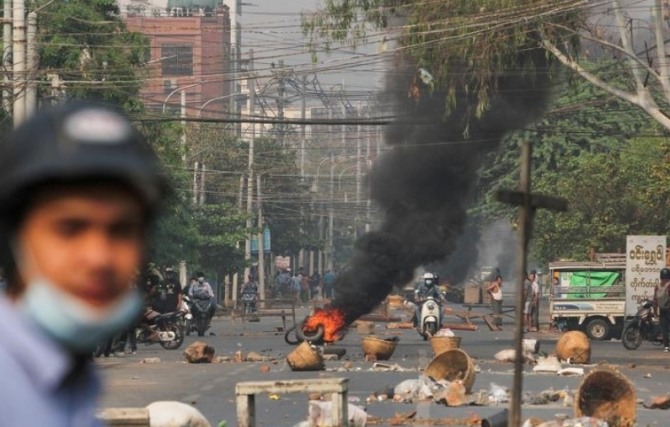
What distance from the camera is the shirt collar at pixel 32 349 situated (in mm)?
1430

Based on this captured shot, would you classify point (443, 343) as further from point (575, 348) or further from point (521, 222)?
point (521, 222)

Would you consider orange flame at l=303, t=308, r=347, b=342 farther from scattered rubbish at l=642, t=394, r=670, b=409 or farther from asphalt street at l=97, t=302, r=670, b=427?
scattered rubbish at l=642, t=394, r=670, b=409

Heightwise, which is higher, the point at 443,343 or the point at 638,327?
the point at 443,343

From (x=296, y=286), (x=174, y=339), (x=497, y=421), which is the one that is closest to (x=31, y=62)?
(x=174, y=339)

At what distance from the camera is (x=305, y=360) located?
881 inches

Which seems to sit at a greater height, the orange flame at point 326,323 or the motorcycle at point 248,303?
the orange flame at point 326,323

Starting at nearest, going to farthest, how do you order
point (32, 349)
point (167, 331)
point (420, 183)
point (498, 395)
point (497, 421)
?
point (32, 349), point (497, 421), point (498, 395), point (167, 331), point (420, 183)

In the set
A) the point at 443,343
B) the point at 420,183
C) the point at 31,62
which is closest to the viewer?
the point at 443,343

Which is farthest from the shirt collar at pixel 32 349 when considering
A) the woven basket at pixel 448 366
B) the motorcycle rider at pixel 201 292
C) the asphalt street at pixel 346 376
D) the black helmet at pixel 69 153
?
the motorcycle rider at pixel 201 292

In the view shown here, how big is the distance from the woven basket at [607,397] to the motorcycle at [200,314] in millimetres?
20206

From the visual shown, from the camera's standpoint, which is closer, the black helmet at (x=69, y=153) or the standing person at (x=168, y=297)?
the black helmet at (x=69, y=153)

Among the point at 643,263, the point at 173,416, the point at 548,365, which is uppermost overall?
the point at 173,416

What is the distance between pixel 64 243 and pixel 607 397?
13977mm

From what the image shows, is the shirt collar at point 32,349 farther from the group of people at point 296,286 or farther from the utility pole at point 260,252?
the group of people at point 296,286
